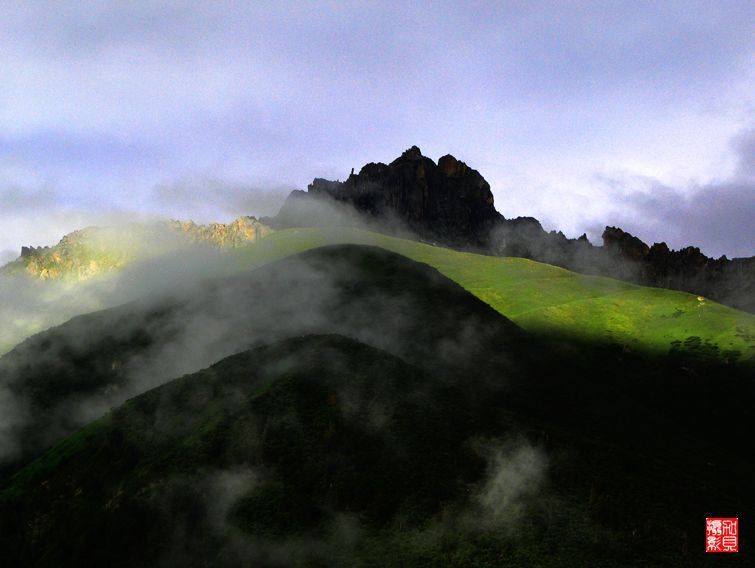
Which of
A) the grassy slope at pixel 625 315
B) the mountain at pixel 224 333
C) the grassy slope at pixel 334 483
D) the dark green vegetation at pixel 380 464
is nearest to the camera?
the grassy slope at pixel 334 483

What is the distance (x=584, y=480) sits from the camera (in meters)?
66.6

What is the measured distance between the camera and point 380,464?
70.6 meters

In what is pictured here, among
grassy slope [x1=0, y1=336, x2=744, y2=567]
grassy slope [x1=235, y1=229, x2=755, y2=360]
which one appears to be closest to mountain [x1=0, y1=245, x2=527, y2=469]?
grassy slope [x1=0, y1=336, x2=744, y2=567]

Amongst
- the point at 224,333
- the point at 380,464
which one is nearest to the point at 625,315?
the point at 224,333

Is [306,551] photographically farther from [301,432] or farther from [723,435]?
[723,435]

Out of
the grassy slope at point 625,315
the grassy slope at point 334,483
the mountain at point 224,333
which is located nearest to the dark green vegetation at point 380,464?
the grassy slope at point 334,483

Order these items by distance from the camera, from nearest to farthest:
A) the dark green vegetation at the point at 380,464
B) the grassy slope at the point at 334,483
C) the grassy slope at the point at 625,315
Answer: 1. the grassy slope at the point at 334,483
2. the dark green vegetation at the point at 380,464
3. the grassy slope at the point at 625,315

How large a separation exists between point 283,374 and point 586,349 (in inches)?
3266

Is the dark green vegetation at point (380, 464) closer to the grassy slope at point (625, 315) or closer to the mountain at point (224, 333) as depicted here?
the mountain at point (224, 333)

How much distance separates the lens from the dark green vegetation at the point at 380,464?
59.9 m

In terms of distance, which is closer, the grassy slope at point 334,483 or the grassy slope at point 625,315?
the grassy slope at point 334,483

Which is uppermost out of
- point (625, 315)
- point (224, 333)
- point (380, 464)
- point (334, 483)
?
point (625, 315)

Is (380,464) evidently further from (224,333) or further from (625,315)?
(625,315)

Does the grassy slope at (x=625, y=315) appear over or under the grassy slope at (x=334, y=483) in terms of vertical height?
over
